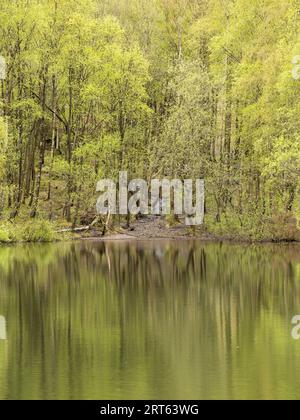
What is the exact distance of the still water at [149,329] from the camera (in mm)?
12211

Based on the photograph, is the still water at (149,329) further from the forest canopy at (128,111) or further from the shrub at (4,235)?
the forest canopy at (128,111)

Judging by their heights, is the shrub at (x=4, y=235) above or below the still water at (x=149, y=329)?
above

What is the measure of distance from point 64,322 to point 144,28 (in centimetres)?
4416

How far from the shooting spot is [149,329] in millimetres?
17375

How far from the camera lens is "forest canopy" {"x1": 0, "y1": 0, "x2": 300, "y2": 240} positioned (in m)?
45.7

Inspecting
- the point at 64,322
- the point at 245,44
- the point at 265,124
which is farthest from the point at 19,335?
the point at 245,44

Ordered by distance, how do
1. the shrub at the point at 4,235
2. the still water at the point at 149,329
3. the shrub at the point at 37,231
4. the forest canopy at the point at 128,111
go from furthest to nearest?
1. the forest canopy at the point at 128,111
2. the shrub at the point at 37,231
3. the shrub at the point at 4,235
4. the still water at the point at 149,329

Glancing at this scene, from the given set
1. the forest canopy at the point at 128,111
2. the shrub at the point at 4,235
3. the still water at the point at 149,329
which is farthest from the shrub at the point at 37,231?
the still water at the point at 149,329

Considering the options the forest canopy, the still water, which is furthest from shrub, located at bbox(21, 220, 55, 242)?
the still water

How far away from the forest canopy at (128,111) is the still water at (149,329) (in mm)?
14396

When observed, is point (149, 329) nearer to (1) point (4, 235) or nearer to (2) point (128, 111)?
(1) point (4, 235)

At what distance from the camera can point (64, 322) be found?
18.2 metres

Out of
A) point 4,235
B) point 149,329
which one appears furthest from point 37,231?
point 149,329

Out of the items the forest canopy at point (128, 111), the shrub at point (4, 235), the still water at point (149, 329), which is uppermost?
the forest canopy at point (128, 111)
